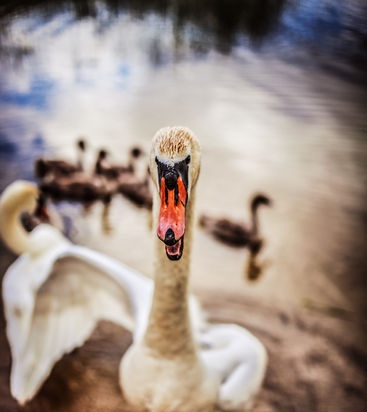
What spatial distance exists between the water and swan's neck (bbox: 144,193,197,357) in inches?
55.7

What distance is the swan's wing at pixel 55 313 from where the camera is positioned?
2.07m

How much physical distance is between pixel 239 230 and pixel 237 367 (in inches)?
65.9

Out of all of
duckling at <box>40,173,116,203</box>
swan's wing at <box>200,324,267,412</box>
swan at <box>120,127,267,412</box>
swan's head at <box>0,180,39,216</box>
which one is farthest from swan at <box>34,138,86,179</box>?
swan's wing at <box>200,324,267,412</box>

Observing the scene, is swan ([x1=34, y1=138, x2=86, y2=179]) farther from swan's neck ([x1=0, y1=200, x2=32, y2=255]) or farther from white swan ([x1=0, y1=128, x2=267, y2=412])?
swan's neck ([x1=0, y1=200, x2=32, y2=255])

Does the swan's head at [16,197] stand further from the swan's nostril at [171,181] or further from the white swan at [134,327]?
the swan's nostril at [171,181]

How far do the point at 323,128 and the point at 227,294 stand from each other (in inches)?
113

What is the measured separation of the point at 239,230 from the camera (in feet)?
12.1

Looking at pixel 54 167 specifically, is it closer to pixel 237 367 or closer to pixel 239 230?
pixel 239 230

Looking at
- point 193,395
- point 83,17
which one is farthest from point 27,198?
point 83,17

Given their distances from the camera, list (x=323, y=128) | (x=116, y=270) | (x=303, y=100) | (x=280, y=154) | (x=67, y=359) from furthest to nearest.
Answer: (x=303, y=100)
(x=323, y=128)
(x=280, y=154)
(x=67, y=359)
(x=116, y=270)

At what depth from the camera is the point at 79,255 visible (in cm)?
207

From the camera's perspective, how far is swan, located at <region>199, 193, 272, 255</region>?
370 centimetres

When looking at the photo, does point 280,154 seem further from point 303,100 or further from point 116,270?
point 116,270

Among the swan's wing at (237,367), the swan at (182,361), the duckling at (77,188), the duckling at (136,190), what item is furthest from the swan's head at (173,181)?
the duckling at (77,188)
